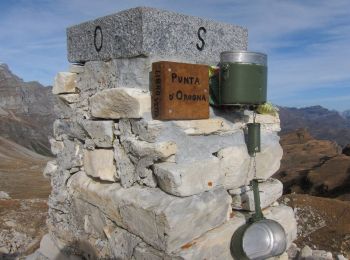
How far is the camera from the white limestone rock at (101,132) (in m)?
3.32

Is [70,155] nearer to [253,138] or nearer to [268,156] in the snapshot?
[253,138]

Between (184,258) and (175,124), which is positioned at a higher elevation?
(175,124)

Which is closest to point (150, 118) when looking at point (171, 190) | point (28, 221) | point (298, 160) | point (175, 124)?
point (175, 124)

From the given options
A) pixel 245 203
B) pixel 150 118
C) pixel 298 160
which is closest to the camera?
pixel 150 118

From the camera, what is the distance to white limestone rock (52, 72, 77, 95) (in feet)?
12.3

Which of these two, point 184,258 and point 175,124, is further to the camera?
point 175,124

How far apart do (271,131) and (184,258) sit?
1.54 m

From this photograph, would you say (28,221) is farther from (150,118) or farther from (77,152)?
(150,118)

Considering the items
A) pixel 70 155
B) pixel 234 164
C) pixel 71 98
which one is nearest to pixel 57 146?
pixel 70 155

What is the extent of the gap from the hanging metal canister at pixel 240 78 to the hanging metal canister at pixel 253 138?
21 centimetres

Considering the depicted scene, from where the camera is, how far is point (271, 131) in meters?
3.83

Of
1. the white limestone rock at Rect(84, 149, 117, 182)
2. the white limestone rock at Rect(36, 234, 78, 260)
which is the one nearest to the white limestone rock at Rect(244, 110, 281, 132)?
the white limestone rock at Rect(84, 149, 117, 182)

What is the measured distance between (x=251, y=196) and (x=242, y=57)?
1.12 m

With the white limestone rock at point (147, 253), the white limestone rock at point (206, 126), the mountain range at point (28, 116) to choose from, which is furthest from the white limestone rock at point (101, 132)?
the mountain range at point (28, 116)
